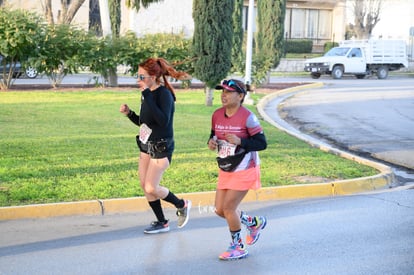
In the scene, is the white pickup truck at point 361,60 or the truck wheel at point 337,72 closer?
the white pickup truck at point 361,60

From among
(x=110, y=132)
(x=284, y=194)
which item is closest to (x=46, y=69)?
(x=110, y=132)

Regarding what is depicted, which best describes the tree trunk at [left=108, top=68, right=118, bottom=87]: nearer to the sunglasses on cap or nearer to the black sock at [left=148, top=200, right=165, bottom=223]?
the black sock at [left=148, top=200, right=165, bottom=223]

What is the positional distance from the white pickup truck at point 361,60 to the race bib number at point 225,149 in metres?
A: 32.5

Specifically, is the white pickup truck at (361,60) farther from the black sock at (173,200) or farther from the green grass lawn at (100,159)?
the black sock at (173,200)

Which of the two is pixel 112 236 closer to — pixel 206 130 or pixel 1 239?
pixel 1 239

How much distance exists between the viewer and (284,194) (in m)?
9.35

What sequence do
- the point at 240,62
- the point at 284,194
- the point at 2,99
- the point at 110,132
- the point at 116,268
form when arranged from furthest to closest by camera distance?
the point at 240,62, the point at 2,99, the point at 110,132, the point at 284,194, the point at 116,268

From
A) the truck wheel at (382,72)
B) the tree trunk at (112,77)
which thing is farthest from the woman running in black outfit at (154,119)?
the truck wheel at (382,72)

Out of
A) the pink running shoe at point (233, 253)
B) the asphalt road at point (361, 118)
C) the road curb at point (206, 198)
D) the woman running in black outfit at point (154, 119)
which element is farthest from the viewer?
the asphalt road at point (361, 118)

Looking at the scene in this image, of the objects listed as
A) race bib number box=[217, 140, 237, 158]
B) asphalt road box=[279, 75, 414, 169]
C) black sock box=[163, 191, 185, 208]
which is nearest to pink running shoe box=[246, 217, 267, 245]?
race bib number box=[217, 140, 237, 158]

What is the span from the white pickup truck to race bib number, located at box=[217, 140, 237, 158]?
32.5 metres

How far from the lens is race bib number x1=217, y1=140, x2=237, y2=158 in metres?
6.23

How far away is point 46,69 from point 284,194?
15625 mm

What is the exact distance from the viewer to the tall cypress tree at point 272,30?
95.9 feet
